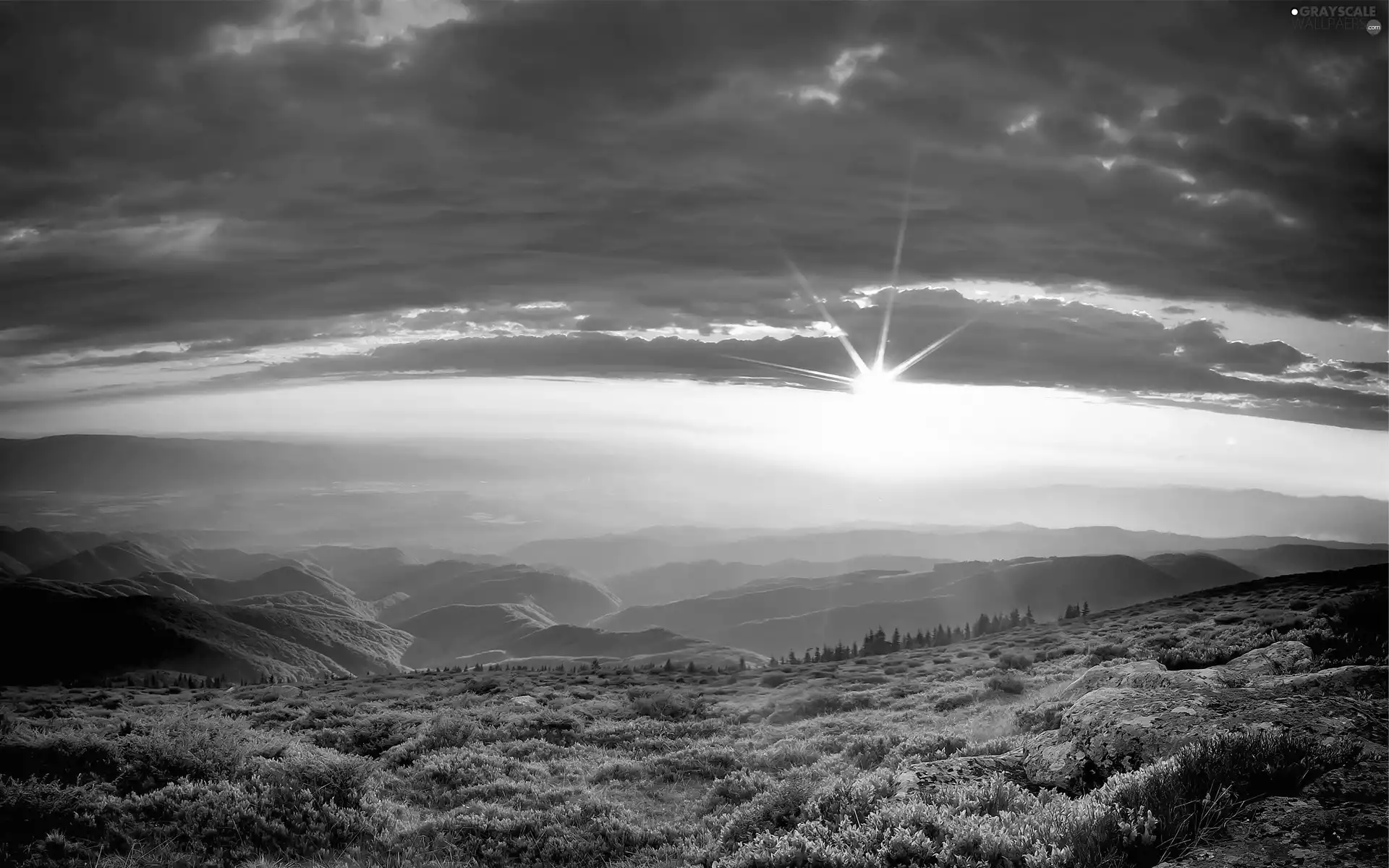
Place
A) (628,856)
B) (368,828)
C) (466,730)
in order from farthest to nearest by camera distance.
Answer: (466,730), (368,828), (628,856)

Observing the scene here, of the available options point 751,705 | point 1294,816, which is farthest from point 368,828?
point 751,705

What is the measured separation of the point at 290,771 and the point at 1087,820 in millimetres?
14897

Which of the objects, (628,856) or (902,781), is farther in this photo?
(628,856)

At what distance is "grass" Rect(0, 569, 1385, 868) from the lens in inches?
336

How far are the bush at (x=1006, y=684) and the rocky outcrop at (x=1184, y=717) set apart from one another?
1474cm

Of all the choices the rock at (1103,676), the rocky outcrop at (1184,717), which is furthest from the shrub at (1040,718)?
the rocky outcrop at (1184,717)

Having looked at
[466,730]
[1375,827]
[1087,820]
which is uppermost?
[1375,827]

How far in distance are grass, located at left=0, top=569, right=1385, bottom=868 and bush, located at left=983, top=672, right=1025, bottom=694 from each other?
0.27 ft

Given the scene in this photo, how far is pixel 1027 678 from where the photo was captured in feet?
93.7

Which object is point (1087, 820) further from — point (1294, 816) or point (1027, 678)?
point (1027, 678)

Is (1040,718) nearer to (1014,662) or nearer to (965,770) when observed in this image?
(965,770)

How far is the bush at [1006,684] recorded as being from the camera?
27906 millimetres

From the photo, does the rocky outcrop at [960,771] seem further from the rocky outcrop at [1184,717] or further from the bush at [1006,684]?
the bush at [1006,684]

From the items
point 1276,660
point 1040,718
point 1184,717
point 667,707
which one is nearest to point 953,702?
point 1040,718
